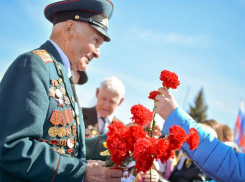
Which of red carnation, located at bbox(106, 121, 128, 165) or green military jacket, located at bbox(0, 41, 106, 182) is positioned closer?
red carnation, located at bbox(106, 121, 128, 165)

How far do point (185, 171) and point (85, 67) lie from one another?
3.03m

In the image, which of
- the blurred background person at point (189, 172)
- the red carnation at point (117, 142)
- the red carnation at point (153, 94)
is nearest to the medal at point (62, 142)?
the red carnation at point (117, 142)

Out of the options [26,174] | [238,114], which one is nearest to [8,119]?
[26,174]

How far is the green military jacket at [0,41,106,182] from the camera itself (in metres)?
1.85

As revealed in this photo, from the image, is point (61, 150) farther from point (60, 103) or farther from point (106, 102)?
point (106, 102)

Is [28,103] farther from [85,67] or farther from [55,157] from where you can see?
[85,67]

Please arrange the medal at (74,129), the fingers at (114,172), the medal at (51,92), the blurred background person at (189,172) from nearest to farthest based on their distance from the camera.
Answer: the fingers at (114,172) → the medal at (51,92) → the medal at (74,129) → the blurred background person at (189,172)

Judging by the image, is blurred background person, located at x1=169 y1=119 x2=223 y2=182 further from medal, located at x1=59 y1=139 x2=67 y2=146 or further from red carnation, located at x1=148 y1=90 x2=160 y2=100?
medal, located at x1=59 y1=139 x2=67 y2=146

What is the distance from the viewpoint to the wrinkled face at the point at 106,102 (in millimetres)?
5449

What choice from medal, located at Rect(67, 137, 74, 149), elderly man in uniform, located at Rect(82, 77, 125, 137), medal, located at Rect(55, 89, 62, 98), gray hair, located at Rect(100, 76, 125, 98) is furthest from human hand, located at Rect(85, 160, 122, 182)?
gray hair, located at Rect(100, 76, 125, 98)

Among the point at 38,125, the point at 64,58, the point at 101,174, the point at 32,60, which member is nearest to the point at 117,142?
the point at 101,174

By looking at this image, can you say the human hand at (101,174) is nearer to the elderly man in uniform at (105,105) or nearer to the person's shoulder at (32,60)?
the person's shoulder at (32,60)

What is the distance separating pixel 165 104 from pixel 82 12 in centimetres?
111

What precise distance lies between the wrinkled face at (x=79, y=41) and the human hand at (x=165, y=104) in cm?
84
